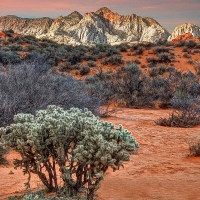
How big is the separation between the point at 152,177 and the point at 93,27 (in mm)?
74642

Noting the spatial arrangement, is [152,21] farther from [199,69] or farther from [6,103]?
[6,103]

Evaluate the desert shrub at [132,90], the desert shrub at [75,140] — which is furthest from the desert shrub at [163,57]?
the desert shrub at [75,140]

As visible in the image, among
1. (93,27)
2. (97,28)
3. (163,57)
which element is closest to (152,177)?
(163,57)

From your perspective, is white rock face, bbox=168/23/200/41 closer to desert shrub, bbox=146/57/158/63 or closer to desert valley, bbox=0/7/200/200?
desert shrub, bbox=146/57/158/63

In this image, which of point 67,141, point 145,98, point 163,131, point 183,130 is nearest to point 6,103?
point 67,141

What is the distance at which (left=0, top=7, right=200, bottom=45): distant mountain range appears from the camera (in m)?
74.9

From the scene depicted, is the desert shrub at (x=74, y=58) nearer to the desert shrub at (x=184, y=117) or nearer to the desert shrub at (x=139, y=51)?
the desert shrub at (x=139, y=51)

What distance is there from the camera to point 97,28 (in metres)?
77.9

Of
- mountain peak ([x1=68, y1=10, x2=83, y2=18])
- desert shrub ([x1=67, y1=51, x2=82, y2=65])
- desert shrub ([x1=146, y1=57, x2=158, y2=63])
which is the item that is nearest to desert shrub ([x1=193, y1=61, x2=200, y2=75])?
desert shrub ([x1=146, y1=57, x2=158, y2=63])

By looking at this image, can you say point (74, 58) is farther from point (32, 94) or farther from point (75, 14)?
point (75, 14)

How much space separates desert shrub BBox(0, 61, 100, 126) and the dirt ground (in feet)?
4.25

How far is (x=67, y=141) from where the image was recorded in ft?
13.3

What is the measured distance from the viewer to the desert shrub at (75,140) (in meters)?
3.56

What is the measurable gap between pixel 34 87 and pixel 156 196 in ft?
19.8
